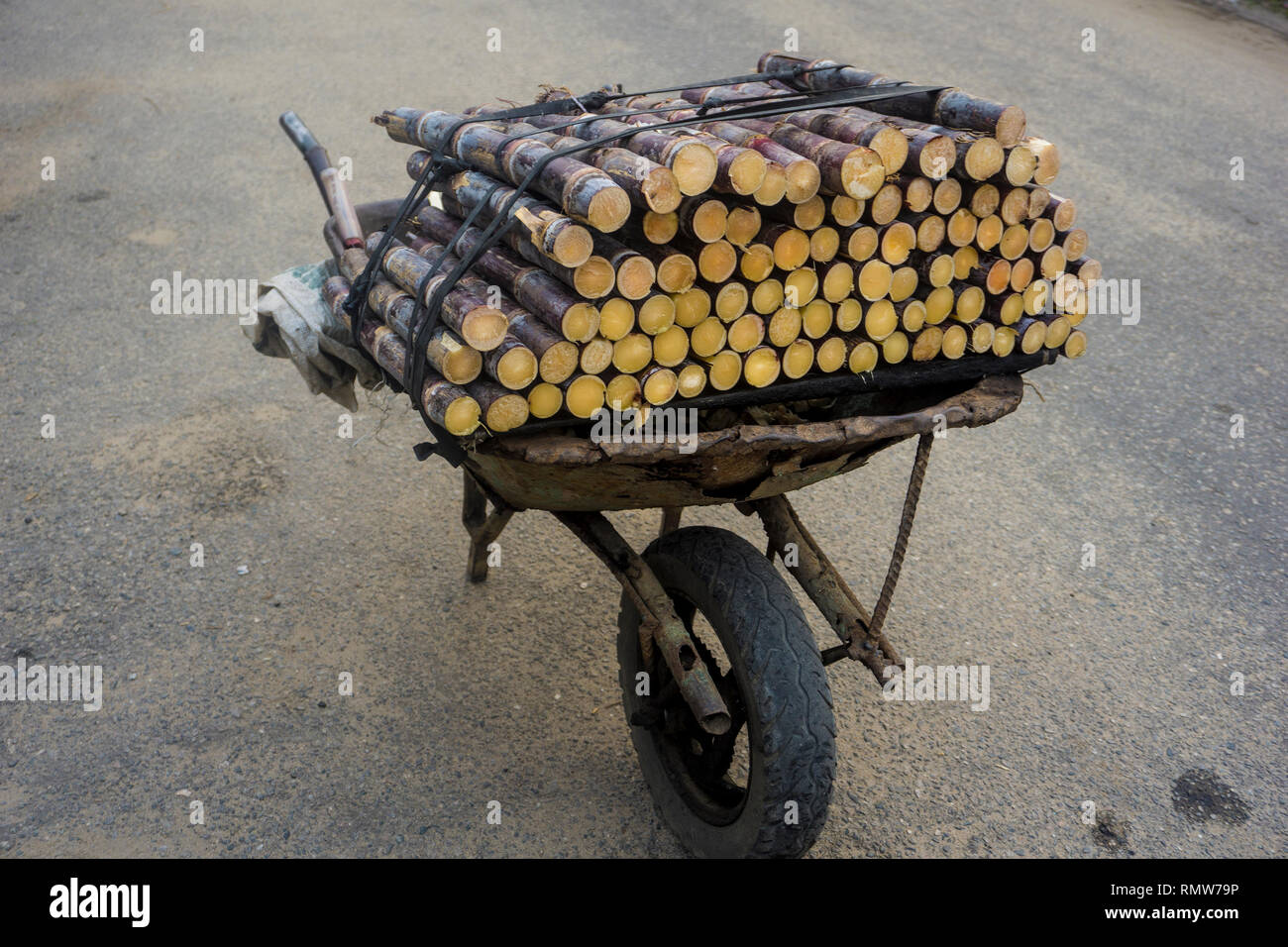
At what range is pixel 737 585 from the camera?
8.90ft

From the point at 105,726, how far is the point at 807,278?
8.74ft

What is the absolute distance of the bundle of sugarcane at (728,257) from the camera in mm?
2396

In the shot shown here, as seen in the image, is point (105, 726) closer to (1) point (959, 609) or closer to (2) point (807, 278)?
(2) point (807, 278)

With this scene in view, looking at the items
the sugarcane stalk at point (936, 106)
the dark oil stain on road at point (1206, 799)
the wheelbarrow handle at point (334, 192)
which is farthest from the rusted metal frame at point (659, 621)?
the dark oil stain on road at point (1206, 799)

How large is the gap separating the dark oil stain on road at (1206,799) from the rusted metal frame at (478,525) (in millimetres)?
2384

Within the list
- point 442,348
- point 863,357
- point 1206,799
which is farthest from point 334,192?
point 1206,799

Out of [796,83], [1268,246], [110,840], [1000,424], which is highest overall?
[796,83]

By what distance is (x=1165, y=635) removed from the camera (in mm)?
3893

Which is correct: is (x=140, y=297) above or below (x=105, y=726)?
above

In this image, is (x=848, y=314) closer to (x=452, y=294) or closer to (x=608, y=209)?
(x=608, y=209)

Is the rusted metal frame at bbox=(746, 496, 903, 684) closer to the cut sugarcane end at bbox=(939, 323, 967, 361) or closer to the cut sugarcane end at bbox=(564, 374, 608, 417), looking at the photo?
the cut sugarcane end at bbox=(939, 323, 967, 361)

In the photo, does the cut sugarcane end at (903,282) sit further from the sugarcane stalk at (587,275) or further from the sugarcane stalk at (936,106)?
the sugarcane stalk at (587,275)
